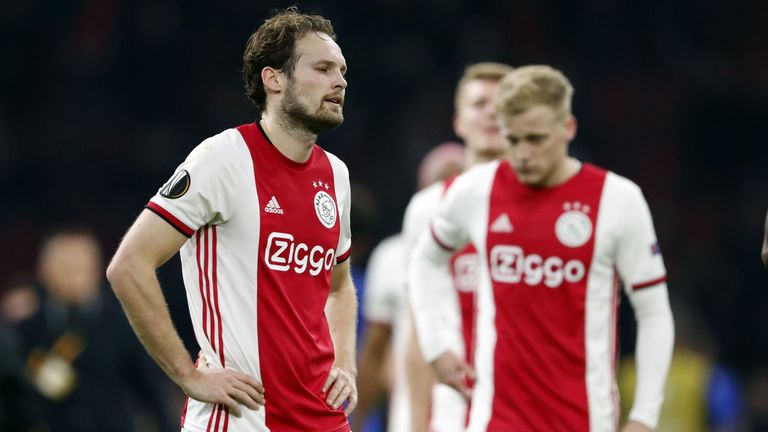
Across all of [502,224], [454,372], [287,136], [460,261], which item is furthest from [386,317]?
[287,136]

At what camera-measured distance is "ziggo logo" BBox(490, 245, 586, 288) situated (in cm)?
519

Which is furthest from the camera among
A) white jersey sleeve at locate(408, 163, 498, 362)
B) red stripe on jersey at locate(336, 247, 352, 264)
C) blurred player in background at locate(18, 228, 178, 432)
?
blurred player in background at locate(18, 228, 178, 432)

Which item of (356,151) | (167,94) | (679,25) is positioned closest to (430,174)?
(356,151)

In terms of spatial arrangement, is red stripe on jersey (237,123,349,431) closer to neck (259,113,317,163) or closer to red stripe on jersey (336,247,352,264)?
neck (259,113,317,163)

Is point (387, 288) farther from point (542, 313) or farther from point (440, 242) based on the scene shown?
point (542, 313)

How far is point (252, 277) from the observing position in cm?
407

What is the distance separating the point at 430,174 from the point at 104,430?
2713 mm

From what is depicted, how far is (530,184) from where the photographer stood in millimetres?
5348

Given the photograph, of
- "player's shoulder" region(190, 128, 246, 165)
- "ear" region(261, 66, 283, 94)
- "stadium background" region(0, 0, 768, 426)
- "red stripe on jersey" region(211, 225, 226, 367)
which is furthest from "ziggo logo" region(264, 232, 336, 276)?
"stadium background" region(0, 0, 768, 426)

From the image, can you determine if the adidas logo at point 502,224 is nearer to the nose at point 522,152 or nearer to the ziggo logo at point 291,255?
the nose at point 522,152

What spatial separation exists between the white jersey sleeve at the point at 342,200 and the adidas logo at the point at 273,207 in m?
0.34

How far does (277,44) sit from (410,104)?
1221 cm

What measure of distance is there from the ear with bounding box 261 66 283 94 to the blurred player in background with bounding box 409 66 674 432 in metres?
1.34

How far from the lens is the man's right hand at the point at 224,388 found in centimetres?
397
